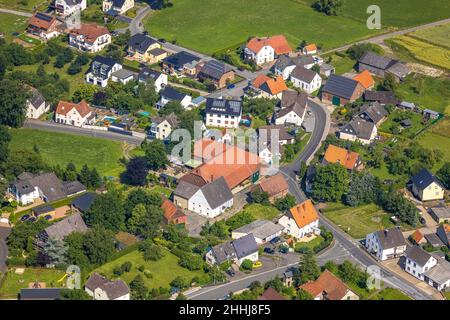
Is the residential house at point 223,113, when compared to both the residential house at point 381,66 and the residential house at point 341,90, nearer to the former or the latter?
the residential house at point 341,90

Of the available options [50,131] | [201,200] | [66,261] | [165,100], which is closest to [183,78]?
[165,100]

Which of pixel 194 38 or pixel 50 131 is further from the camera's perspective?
pixel 194 38

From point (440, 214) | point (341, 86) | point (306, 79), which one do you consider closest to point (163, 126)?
point (306, 79)

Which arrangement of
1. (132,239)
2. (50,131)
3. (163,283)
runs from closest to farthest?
(163,283) → (132,239) → (50,131)

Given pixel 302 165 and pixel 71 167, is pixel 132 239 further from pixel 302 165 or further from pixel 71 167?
pixel 302 165

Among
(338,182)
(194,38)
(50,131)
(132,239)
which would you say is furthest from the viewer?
(194,38)

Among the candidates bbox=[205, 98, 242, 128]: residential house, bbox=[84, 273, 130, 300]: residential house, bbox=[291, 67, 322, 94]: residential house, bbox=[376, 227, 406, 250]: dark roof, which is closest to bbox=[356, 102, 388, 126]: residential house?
bbox=[291, 67, 322, 94]: residential house

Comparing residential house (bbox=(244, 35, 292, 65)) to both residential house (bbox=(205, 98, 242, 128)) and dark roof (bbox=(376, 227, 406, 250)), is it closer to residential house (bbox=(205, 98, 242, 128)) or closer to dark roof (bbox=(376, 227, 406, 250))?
residential house (bbox=(205, 98, 242, 128))
